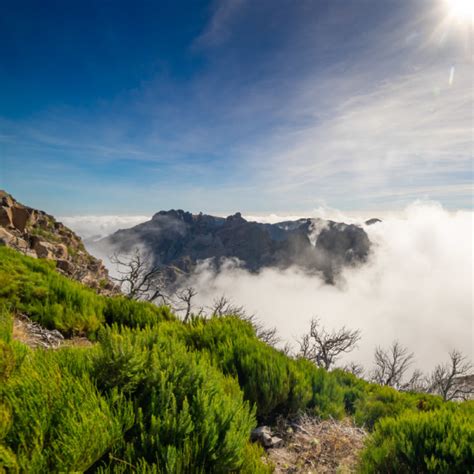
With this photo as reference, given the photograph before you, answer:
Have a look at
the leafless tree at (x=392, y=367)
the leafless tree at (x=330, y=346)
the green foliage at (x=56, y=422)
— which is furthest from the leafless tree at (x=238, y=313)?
the green foliage at (x=56, y=422)

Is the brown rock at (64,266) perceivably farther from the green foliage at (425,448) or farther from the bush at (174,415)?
the green foliage at (425,448)

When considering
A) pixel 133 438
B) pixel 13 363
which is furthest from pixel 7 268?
pixel 133 438

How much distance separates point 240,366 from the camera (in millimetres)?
5094

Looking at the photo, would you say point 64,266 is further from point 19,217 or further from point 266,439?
point 266,439

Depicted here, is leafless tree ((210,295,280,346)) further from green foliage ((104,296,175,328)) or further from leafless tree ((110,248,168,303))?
green foliage ((104,296,175,328))

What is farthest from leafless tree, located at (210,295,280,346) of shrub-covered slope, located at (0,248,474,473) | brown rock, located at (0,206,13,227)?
brown rock, located at (0,206,13,227)

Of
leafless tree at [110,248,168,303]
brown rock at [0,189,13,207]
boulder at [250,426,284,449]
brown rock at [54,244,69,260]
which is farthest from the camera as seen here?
brown rock at [0,189,13,207]

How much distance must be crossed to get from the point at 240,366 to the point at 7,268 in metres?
7.43

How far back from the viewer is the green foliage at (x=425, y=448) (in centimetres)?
284

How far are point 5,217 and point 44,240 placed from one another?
170 inches

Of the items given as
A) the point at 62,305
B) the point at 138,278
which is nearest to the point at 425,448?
→ the point at 62,305

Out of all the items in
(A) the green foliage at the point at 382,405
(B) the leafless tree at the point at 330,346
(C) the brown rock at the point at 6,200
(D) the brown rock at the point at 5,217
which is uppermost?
(C) the brown rock at the point at 6,200

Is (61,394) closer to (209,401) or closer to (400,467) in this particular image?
(209,401)

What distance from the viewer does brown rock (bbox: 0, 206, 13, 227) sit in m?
31.0
